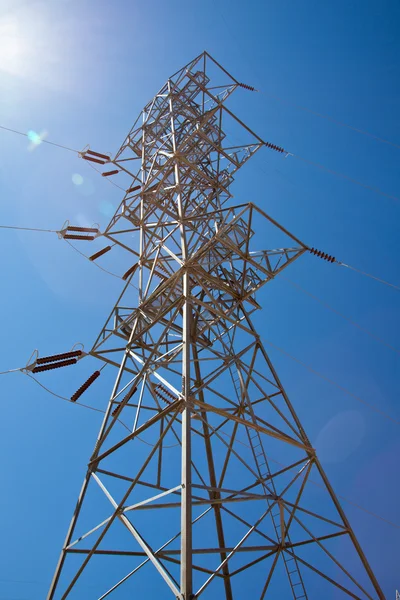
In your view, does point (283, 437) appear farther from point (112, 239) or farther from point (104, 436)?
point (112, 239)

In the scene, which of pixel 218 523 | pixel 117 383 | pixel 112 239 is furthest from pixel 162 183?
pixel 218 523

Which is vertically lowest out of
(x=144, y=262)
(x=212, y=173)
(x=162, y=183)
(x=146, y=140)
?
(x=144, y=262)

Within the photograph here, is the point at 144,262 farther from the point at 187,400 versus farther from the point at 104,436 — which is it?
the point at 187,400

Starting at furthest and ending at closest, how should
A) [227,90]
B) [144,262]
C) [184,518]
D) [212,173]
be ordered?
1. [227,90]
2. [212,173]
3. [144,262]
4. [184,518]

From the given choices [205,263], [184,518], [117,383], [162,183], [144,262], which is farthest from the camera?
[162,183]

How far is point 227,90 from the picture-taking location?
19984 mm

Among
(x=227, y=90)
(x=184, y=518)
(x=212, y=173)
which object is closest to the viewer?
(x=184, y=518)

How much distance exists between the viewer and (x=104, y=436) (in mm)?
8891

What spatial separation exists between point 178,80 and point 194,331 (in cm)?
1321

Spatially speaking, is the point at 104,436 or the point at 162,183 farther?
the point at 162,183

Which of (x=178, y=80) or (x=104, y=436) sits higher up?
(x=178, y=80)

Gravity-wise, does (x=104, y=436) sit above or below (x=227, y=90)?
below

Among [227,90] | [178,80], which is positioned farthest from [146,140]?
[227,90]

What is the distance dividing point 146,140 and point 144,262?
8196mm
